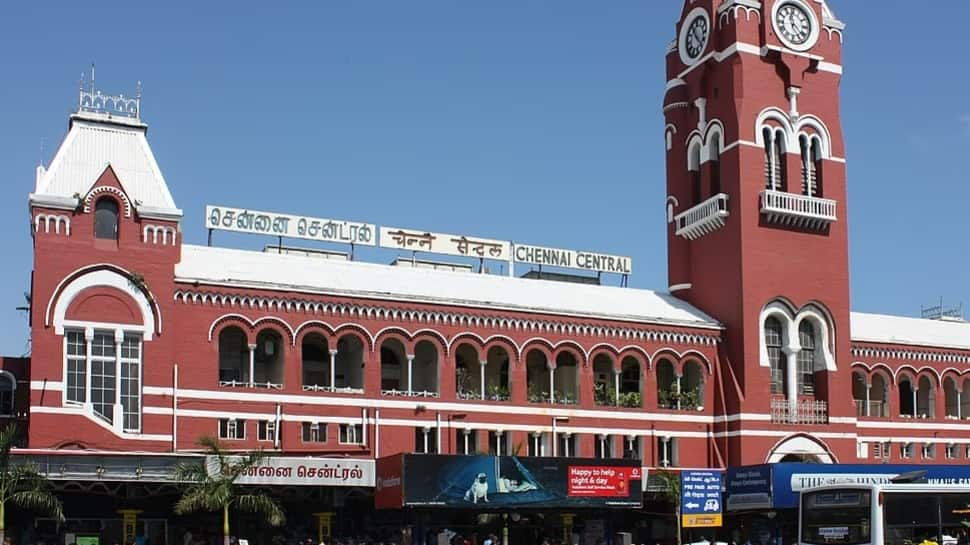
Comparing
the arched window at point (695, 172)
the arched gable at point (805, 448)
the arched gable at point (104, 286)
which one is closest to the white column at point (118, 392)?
the arched gable at point (104, 286)

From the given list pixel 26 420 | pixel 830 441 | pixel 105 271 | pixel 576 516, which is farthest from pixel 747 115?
pixel 26 420

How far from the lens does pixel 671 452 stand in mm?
66625

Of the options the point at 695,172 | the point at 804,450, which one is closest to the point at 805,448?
the point at 804,450

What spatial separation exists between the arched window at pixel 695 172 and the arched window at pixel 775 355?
26.3 feet

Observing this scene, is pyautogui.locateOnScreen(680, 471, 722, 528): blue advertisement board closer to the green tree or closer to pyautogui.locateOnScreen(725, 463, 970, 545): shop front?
pyautogui.locateOnScreen(725, 463, 970, 545): shop front

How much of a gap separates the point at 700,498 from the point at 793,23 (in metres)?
30.5

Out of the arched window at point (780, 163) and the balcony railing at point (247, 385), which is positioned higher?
the arched window at point (780, 163)

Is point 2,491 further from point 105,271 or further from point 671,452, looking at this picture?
point 671,452

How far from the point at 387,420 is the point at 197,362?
9007 mm

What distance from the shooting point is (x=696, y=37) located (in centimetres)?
7256

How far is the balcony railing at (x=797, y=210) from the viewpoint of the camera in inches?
2697

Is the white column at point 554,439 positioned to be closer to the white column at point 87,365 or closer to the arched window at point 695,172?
the arched window at point 695,172

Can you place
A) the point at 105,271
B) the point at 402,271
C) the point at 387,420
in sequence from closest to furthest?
the point at 105,271 < the point at 387,420 < the point at 402,271

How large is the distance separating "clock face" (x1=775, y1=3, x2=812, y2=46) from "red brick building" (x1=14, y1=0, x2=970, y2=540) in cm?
15
